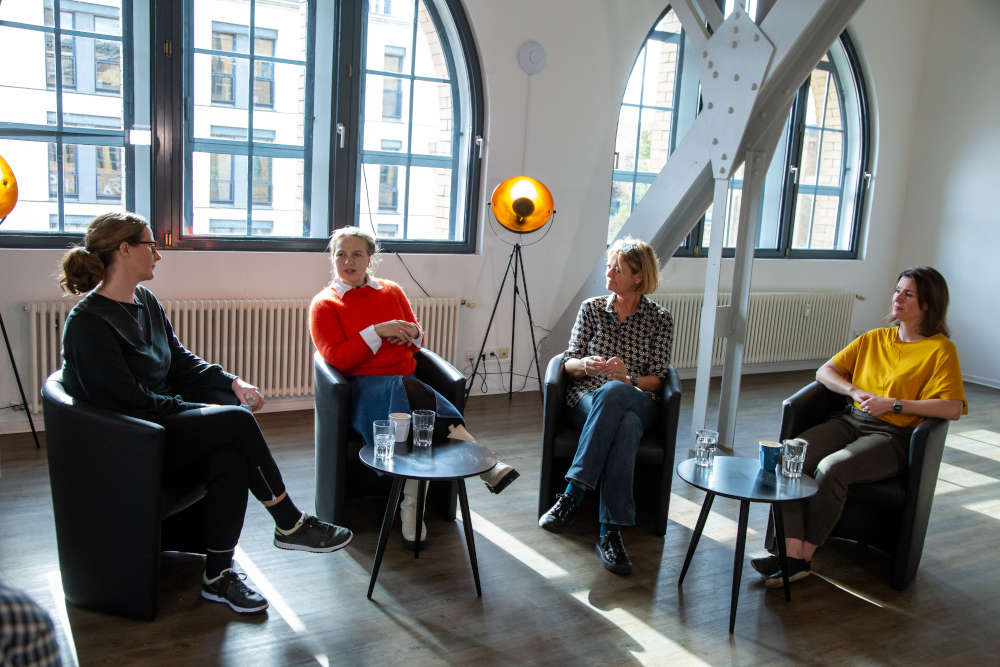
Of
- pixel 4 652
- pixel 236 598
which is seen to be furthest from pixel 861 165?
pixel 4 652

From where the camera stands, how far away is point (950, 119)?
22.1ft

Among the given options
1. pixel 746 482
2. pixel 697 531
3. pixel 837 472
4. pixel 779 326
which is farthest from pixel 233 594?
pixel 779 326

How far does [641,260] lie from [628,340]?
327 mm

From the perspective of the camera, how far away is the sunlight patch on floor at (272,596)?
7.82ft

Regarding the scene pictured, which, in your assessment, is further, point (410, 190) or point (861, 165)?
point (861, 165)

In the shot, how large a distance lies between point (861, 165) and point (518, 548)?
17.0 feet

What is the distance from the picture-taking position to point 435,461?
2625mm

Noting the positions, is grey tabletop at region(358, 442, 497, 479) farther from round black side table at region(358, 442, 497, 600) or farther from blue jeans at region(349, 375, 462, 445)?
blue jeans at region(349, 375, 462, 445)

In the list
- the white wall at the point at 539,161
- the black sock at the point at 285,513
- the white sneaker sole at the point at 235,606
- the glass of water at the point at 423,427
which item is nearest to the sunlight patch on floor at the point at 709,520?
the glass of water at the point at 423,427

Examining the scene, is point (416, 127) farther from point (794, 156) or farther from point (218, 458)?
point (794, 156)

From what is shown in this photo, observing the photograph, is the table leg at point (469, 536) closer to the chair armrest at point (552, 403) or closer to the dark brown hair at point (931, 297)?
the chair armrest at point (552, 403)

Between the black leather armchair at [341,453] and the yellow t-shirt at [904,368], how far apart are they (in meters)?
1.53

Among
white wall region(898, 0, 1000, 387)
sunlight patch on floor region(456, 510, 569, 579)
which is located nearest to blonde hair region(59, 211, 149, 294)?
sunlight patch on floor region(456, 510, 569, 579)

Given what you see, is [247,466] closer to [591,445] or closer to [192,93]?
[591,445]
